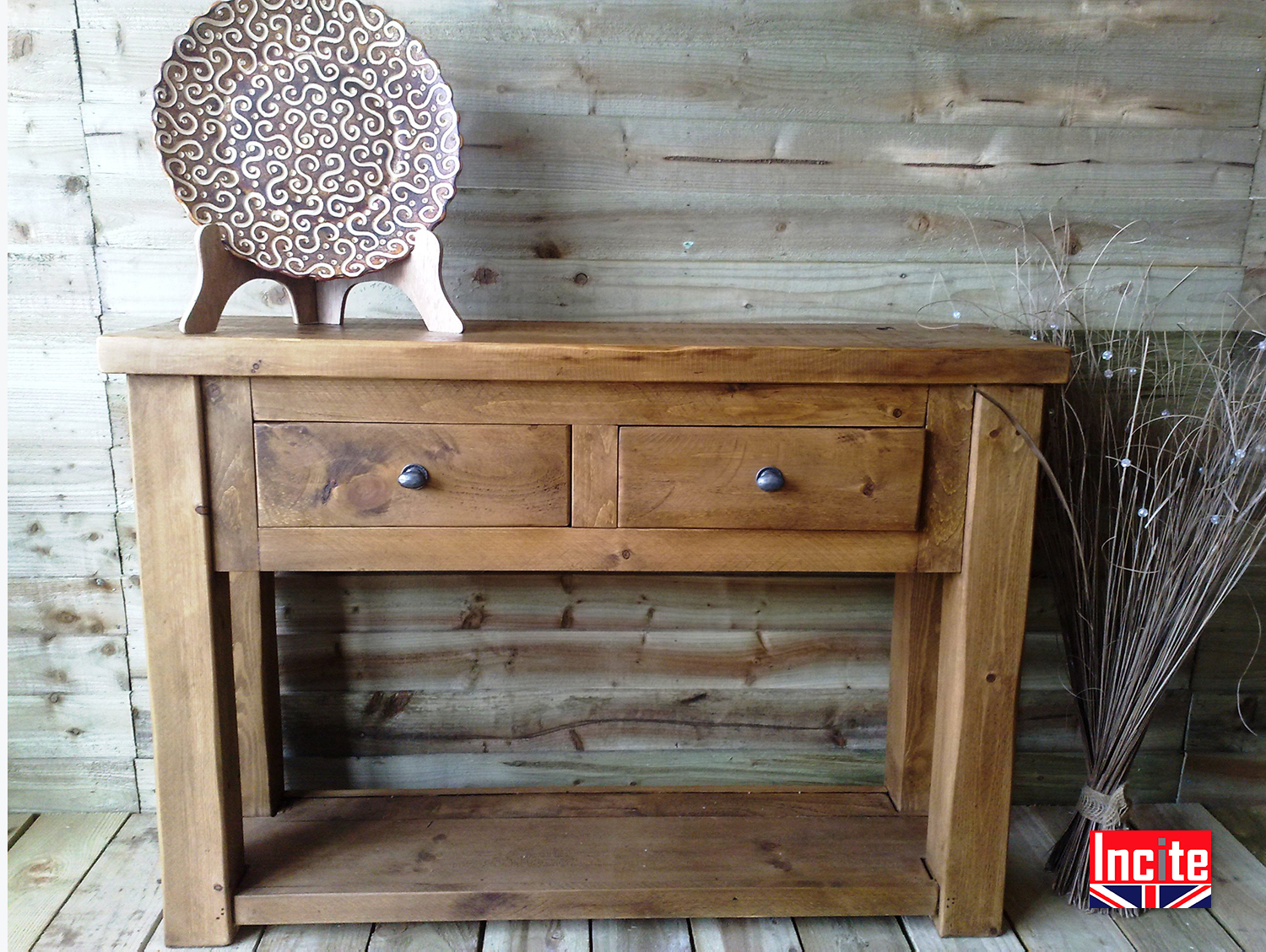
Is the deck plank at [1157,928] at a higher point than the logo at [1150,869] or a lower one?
lower

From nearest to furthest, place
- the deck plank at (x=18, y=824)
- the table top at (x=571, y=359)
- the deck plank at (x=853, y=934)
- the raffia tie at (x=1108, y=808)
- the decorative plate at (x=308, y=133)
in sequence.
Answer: the table top at (x=571, y=359) → the decorative plate at (x=308, y=133) → the deck plank at (x=853, y=934) → the raffia tie at (x=1108, y=808) → the deck plank at (x=18, y=824)

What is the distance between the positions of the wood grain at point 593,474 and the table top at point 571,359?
0.08 metres

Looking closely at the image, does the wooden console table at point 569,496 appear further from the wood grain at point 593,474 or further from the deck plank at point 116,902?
the deck plank at point 116,902

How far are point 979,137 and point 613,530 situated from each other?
40.1 inches

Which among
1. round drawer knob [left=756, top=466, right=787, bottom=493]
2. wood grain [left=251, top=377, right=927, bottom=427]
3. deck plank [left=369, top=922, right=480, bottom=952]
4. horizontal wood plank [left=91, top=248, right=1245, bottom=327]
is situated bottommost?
deck plank [left=369, top=922, right=480, bottom=952]

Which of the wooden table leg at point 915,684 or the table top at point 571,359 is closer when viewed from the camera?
the table top at point 571,359

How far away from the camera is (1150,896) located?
164 cm

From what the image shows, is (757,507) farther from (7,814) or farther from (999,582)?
(7,814)

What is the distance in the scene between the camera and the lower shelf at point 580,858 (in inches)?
59.6

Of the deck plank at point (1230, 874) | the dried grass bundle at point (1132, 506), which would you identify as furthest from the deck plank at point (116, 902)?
the deck plank at point (1230, 874)

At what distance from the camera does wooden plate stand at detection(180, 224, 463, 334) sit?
140 centimetres

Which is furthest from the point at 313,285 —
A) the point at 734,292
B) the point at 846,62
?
the point at 846,62

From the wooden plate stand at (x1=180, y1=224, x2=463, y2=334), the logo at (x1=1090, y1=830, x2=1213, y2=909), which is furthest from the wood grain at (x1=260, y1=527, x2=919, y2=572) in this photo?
the logo at (x1=1090, y1=830, x2=1213, y2=909)

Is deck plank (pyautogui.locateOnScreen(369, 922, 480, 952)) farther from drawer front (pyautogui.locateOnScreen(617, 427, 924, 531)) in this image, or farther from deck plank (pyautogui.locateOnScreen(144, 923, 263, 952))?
drawer front (pyautogui.locateOnScreen(617, 427, 924, 531))
